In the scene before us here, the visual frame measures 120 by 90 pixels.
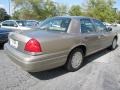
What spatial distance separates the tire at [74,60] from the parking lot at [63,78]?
13cm

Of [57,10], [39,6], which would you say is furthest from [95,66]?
[57,10]

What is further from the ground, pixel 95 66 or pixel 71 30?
pixel 71 30

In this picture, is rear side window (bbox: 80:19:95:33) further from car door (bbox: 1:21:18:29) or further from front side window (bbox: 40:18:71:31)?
car door (bbox: 1:21:18:29)

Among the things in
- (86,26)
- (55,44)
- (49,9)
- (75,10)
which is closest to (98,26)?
(86,26)

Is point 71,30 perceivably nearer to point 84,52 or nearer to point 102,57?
point 84,52

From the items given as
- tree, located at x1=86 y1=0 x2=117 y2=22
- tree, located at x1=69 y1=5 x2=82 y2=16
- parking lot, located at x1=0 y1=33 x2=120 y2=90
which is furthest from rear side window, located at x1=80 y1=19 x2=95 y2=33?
tree, located at x1=69 y1=5 x2=82 y2=16

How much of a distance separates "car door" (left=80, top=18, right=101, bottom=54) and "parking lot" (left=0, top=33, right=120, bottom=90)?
60cm

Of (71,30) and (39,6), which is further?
(39,6)

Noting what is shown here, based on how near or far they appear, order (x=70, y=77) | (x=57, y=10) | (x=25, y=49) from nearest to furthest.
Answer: (x=25, y=49) → (x=70, y=77) → (x=57, y=10)

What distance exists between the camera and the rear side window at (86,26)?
4.96 m

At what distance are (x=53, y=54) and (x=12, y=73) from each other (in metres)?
1.34

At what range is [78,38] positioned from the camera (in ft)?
15.1

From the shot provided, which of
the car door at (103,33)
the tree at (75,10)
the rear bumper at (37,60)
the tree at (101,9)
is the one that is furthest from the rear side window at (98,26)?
the tree at (75,10)

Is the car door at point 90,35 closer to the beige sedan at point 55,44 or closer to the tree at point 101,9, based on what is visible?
the beige sedan at point 55,44
